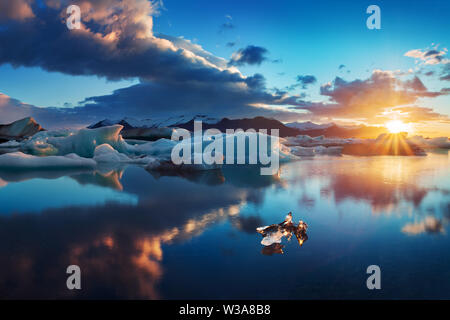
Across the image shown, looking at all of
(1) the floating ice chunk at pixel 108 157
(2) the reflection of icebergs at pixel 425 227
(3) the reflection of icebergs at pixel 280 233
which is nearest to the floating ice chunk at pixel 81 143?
(1) the floating ice chunk at pixel 108 157

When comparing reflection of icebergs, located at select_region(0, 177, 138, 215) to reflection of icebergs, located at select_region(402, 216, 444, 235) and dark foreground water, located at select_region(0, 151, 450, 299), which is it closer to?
dark foreground water, located at select_region(0, 151, 450, 299)

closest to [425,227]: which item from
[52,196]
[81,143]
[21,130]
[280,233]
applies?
[280,233]

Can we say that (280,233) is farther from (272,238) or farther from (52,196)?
(52,196)

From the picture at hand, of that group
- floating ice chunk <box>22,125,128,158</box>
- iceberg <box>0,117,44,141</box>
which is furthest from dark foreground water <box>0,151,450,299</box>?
iceberg <box>0,117,44,141</box>

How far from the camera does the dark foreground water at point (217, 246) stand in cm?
192

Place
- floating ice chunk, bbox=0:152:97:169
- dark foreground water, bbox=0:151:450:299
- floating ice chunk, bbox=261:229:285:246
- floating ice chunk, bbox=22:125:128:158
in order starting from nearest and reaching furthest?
dark foreground water, bbox=0:151:450:299 → floating ice chunk, bbox=261:229:285:246 → floating ice chunk, bbox=0:152:97:169 → floating ice chunk, bbox=22:125:128:158

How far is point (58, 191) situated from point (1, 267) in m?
3.80

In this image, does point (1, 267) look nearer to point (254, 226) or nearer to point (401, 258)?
point (254, 226)

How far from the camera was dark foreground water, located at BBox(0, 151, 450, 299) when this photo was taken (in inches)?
75.8

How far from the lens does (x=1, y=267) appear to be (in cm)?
224

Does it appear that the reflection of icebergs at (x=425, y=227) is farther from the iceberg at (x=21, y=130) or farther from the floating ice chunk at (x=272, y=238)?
the iceberg at (x=21, y=130)

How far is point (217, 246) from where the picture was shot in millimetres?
2639

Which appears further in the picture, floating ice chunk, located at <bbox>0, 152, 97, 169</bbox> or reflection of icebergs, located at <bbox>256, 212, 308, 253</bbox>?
floating ice chunk, located at <bbox>0, 152, 97, 169</bbox>

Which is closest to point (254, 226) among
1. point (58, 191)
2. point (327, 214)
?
point (327, 214)
